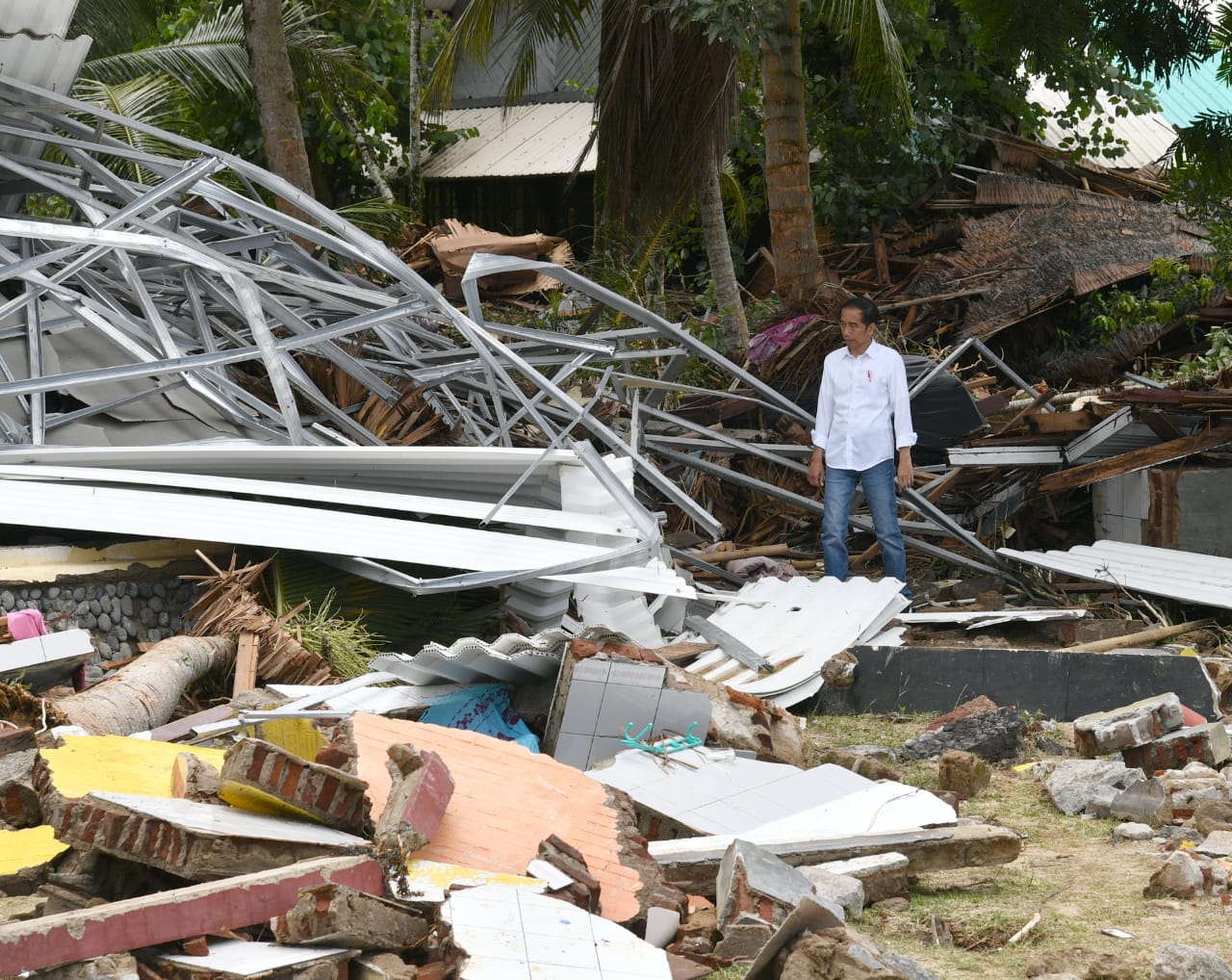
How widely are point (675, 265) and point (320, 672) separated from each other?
10.6 meters

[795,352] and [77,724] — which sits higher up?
[795,352]

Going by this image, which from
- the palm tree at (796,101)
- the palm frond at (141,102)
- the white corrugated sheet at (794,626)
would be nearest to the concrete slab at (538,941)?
the white corrugated sheet at (794,626)

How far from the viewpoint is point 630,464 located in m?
7.16

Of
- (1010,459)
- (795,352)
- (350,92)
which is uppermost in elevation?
(350,92)

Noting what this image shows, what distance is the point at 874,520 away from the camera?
307 inches

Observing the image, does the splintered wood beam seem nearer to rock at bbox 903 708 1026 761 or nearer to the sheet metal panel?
rock at bbox 903 708 1026 761

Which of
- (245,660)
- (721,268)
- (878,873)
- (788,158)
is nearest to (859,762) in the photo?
(878,873)

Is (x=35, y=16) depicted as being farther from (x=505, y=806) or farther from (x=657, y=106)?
(x=505, y=806)

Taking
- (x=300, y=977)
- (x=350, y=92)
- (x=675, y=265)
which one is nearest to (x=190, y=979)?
(x=300, y=977)

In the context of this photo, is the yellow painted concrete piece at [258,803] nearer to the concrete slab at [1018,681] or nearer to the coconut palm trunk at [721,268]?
the concrete slab at [1018,681]

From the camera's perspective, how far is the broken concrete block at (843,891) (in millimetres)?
3572

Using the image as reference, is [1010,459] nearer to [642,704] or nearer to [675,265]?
[642,704]

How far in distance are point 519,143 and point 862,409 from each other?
12009mm

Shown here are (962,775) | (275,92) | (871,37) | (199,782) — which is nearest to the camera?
(199,782)
